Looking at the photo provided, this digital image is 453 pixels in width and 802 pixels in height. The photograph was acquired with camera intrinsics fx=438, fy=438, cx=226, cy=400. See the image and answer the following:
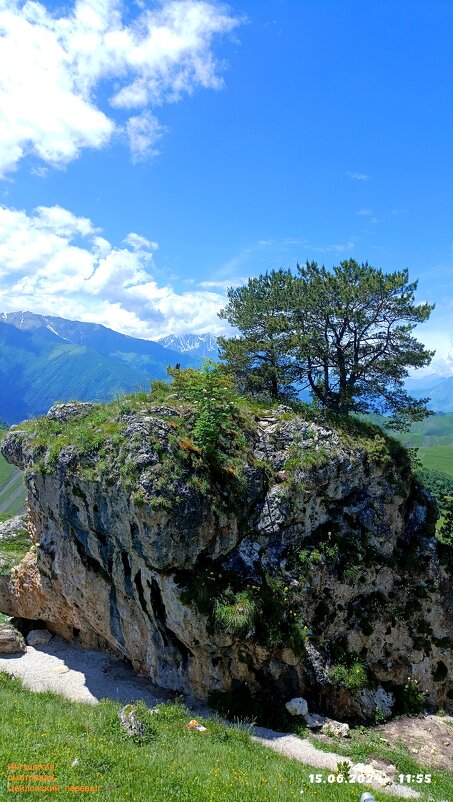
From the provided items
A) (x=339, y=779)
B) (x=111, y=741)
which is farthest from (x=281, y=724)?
(x=111, y=741)

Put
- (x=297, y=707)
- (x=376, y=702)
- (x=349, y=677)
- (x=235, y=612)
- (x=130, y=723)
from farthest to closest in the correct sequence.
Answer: (x=376, y=702) → (x=349, y=677) → (x=297, y=707) → (x=235, y=612) → (x=130, y=723)

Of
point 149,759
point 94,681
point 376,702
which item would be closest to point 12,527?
point 94,681

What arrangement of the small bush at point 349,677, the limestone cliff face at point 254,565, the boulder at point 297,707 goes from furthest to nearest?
the small bush at point 349,677 → the boulder at point 297,707 → the limestone cliff face at point 254,565

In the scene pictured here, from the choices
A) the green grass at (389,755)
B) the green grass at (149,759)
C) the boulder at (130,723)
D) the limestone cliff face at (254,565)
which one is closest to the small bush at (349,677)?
the limestone cliff face at (254,565)

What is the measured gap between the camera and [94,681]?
25734 mm

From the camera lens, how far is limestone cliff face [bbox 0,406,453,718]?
72.2 ft

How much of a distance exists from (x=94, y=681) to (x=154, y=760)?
45.4 feet

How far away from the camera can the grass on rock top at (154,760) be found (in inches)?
482

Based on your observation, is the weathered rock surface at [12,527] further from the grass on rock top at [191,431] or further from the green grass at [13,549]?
the grass on rock top at [191,431]

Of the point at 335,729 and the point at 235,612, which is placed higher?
the point at 235,612

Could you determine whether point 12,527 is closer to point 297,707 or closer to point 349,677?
point 297,707

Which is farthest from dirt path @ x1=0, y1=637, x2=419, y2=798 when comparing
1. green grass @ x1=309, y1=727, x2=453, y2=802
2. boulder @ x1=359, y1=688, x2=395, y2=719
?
boulder @ x1=359, y1=688, x2=395, y2=719

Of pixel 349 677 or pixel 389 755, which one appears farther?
pixel 349 677

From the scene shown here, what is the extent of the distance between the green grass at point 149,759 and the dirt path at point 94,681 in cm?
223
